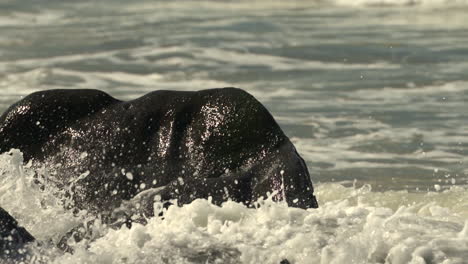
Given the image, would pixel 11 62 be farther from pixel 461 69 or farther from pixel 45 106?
pixel 45 106

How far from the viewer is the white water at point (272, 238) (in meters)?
4.71

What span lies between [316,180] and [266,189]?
13.4 ft

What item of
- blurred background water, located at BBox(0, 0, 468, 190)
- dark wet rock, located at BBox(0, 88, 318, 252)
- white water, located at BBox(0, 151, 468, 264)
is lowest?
blurred background water, located at BBox(0, 0, 468, 190)

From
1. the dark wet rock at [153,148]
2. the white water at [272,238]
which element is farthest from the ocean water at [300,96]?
the dark wet rock at [153,148]

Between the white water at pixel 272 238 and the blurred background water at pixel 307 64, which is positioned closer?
the white water at pixel 272 238

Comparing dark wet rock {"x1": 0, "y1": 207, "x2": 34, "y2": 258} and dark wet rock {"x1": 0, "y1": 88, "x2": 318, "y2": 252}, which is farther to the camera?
dark wet rock {"x1": 0, "y1": 88, "x2": 318, "y2": 252}

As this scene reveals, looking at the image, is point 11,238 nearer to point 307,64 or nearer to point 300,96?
point 300,96

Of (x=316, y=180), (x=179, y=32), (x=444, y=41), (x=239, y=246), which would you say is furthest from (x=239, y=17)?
(x=239, y=246)

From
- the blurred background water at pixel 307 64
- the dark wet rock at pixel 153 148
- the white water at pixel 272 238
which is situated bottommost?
the blurred background water at pixel 307 64

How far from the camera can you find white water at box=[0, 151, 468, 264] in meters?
4.71

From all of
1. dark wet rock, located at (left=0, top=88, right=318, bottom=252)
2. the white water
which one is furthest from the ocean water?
dark wet rock, located at (left=0, top=88, right=318, bottom=252)

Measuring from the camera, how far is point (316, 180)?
9.52m

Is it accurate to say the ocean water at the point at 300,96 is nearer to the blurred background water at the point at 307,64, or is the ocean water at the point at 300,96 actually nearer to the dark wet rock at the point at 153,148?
the blurred background water at the point at 307,64

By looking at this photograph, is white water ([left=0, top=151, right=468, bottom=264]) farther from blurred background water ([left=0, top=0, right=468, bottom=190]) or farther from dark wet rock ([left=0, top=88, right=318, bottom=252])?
blurred background water ([left=0, top=0, right=468, bottom=190])
